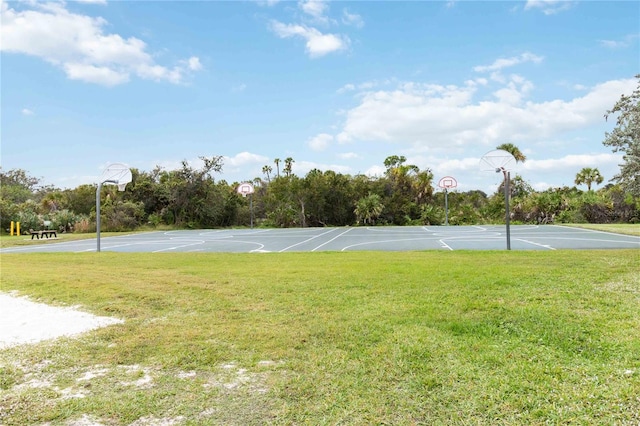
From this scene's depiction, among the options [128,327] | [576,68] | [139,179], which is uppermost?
[576,68]

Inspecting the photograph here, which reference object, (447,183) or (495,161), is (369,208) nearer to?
(447,183)

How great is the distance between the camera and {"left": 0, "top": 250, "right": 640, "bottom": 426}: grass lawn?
2.73 m

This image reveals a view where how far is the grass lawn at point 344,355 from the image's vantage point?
2.73m

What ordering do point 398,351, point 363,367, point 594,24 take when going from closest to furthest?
1. point 363,367
2. point 398,351
3. point 594,24

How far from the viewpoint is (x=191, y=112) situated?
81.6 ft

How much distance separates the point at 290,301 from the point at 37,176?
52.4m

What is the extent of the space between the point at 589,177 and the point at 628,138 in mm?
31392

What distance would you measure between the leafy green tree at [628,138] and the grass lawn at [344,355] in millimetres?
5382

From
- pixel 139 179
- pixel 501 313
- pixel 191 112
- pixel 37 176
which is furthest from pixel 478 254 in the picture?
pixel 37 176

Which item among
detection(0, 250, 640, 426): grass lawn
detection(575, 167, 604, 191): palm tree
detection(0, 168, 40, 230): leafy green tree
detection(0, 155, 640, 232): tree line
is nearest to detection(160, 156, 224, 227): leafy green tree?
detection(0, 155, 640, 232): tree line

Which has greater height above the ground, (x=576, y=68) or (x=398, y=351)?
(x=576, y=68)

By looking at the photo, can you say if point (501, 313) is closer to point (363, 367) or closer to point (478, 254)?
point (363, 367)

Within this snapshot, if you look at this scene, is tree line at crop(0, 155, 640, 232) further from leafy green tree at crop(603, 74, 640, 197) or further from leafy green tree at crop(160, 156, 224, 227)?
leafy green tree at crop(603, 74, 640, 197)

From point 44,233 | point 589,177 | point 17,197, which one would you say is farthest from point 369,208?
point 17,197
